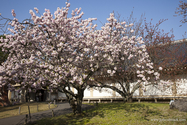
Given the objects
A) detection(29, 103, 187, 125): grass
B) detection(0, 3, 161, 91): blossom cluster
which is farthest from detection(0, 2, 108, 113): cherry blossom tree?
detection(29, 103, 187, 125): grass

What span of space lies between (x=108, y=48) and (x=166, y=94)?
1375cm

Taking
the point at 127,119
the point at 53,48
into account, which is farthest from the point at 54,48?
the point at 127,119

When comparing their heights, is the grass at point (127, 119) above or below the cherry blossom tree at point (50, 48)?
below

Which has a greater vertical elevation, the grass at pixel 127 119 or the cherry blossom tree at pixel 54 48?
the cherry blossom tree at pixel 54 48

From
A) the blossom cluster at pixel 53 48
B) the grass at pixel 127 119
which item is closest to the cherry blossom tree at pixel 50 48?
the blossom cluster at pixel 53 48

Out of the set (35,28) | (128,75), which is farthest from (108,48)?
(128,75)

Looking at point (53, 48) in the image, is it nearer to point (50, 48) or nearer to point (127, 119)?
point (50, 48)

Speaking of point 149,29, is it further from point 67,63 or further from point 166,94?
point 67,63

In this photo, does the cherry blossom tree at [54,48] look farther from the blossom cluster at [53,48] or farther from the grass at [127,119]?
the grass at [127,119]

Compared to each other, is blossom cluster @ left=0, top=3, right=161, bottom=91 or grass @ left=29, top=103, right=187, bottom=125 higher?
blossom cluster @ left=0, top=3, right=161, bottom=91

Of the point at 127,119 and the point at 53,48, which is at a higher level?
the point at 53,48

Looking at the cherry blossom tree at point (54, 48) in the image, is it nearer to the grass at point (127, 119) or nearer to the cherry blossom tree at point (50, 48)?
the cherry blossom tree at point (50, 48)

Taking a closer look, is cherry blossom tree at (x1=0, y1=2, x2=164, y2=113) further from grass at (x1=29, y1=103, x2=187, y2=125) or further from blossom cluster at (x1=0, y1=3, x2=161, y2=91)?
grass at (x1=29, y1=103, x2=187, y2=125)

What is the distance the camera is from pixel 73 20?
11414 mm
